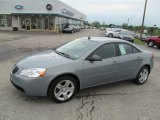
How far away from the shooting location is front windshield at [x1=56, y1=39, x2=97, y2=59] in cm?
512

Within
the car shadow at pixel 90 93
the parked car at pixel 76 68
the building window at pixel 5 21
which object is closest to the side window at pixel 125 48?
the parked car at pixel 76 68

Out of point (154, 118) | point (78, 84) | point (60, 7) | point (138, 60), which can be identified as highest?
point (60, 7)

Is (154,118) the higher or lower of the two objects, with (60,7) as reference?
lower

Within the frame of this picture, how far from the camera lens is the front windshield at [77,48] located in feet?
16.8

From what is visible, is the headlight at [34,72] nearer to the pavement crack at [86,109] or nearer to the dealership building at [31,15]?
the pavement crack at [86,109]

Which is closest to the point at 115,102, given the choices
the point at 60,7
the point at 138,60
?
the point at 138,60

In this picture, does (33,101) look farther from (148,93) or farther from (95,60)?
(148,93)

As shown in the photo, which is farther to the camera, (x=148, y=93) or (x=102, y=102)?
(x=148, y=93)

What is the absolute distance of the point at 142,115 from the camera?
14.1 feet

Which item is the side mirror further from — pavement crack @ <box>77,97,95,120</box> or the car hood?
pavement crack @ <box>77,97,95,120</box>

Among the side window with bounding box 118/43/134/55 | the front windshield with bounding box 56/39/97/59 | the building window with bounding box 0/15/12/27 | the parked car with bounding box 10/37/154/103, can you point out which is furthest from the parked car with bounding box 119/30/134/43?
the building window with bounding box 0/15/12/27

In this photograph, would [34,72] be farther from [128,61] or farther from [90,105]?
[128,61]

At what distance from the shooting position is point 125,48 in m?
5.91

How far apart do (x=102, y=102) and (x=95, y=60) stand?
3.42 ft
